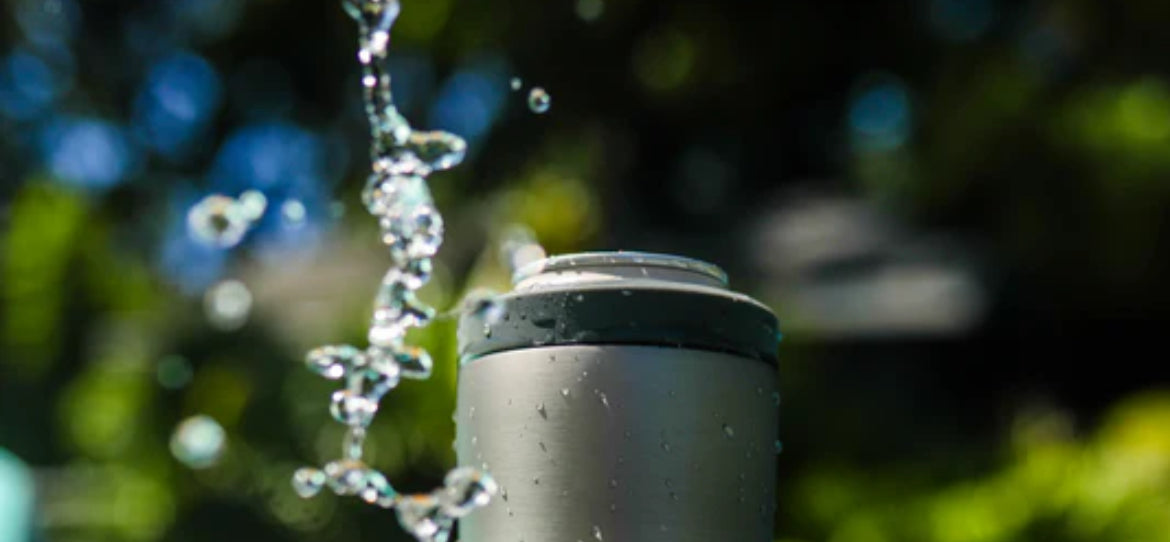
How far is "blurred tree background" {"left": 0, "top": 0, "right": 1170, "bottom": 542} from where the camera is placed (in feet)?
16.1

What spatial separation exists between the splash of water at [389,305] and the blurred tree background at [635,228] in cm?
352

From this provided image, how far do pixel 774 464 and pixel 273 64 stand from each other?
614 centimetres

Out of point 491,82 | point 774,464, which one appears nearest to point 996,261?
point 491,82

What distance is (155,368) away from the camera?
573 centimetres

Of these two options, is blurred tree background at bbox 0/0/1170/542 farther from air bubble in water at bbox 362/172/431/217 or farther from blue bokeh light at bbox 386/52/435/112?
air bubble in water at bbox 362/172/431/217

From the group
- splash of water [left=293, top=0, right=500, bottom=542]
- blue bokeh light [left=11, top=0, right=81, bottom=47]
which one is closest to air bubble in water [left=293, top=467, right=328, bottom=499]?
splash of water [left=293, top=0, right=500, bottom=542]

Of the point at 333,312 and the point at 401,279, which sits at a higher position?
the point at 333,312

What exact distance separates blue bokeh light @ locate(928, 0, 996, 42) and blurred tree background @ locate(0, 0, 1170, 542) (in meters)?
0.02

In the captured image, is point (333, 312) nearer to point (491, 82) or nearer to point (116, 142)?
point (491, 82)

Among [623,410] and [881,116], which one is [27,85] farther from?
[623,410]

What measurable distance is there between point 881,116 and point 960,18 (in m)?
0.50

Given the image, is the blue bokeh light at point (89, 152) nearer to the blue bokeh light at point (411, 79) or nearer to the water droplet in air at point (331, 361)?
the blue bokeh light at point (411, 79)

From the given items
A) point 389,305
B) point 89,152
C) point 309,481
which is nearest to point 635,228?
point 89,152

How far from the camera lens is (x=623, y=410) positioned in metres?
→ 0.91
